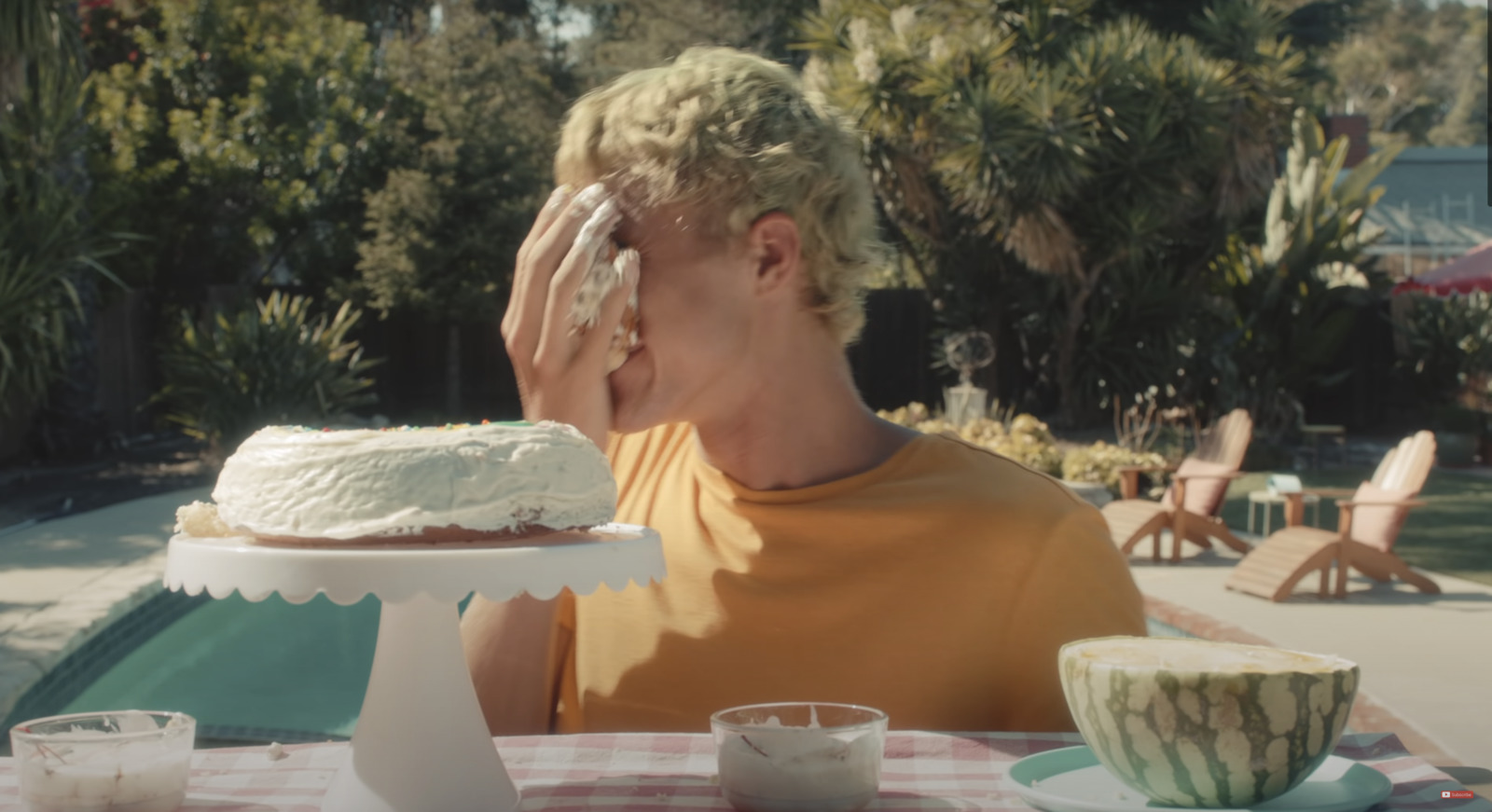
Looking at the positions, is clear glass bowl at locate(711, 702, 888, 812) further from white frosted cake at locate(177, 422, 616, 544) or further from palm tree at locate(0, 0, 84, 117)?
palm tree at locate(0, 0, 84, 117)

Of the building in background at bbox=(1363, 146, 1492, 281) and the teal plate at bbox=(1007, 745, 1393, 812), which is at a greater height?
the building in background at bbox=(1363, 146, 1492, 281)

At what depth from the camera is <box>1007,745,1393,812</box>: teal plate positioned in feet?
3.71

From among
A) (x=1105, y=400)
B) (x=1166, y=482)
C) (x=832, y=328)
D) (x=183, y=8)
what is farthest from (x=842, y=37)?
(x=832, y=328)

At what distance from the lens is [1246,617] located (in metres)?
7.02

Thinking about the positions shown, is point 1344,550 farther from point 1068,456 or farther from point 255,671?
point 255,671

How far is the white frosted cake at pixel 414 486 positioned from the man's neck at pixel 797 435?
615 millimetres

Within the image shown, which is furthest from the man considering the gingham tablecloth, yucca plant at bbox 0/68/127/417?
yucca plant at bbox 0/68/127/417

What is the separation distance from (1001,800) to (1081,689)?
15cm

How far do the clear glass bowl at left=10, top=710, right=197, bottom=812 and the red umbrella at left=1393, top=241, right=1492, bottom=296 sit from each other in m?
16.2

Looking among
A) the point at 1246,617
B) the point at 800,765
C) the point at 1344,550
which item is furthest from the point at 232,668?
the point at 800,765

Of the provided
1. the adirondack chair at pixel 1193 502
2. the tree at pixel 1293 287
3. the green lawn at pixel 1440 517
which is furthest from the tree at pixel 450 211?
the adirondack chair at pixel 1193 502

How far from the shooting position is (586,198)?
1.63 meters

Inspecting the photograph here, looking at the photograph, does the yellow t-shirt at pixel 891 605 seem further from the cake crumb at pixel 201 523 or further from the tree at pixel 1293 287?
the tree at pixel 1293 287

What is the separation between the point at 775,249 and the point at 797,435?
A: 30 centimetres
